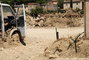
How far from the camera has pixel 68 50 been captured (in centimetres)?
641

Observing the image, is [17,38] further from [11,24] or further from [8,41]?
[11,24]

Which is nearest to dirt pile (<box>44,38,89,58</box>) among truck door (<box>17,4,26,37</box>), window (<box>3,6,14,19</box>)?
truck door (<box>17,4,26,37</box>)

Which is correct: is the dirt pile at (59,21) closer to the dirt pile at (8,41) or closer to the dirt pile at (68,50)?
the dirt pile at (8,41)

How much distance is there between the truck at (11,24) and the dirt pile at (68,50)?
2.92 m

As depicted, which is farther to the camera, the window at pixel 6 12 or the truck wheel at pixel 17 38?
the truck wheel at pixel 17 38

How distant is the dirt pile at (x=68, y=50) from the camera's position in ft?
20.2

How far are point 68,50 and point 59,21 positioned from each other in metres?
13.4

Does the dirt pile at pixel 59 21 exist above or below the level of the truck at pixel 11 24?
below

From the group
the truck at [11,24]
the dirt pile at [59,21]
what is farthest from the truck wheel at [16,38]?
the dirt pile at [59,21]

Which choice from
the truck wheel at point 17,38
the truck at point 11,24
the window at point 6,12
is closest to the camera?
the truck at point 11,24

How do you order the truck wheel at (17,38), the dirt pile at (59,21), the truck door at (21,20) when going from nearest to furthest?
1. the truck wheel at (17,38)
2. the truck door at (21,20)
3. the dirt pile at (59,21)

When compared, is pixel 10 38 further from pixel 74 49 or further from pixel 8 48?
pixel 74 49

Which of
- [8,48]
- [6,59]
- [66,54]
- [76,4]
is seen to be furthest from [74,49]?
[76,4]

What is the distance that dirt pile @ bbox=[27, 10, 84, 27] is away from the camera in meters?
19.3
